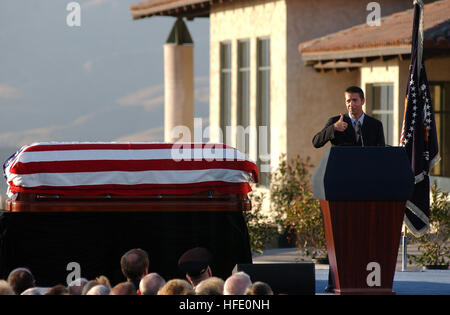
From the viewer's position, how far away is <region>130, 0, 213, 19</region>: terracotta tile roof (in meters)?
20.9

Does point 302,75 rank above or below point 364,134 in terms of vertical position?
above

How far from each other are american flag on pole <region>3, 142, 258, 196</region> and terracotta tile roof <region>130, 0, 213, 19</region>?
12.3 meters

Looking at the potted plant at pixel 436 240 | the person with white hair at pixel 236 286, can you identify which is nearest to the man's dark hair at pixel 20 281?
the person with white hair at pixel 236 286

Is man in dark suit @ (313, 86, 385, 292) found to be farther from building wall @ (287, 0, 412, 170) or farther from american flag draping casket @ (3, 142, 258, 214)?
building wall @ (287, 0, 412, 170)

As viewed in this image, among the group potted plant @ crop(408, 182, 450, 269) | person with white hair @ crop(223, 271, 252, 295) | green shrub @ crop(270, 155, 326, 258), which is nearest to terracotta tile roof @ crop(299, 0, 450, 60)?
green shrub @ crop(270, 155, 326, 258)

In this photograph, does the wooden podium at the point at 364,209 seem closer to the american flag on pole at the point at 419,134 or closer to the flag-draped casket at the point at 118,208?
the flag-draped casket at the point at 118,208

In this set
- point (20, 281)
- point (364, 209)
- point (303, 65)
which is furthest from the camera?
point (303, 65)

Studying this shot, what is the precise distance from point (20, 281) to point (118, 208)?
5.94ft

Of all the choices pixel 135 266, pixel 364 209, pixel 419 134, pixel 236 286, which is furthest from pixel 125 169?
pixel 419 134

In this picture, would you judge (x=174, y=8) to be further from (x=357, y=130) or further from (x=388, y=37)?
(x=357, y=130)

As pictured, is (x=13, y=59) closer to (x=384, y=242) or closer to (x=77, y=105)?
(x=77, y=105)

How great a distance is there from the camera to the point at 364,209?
6934 millimetres

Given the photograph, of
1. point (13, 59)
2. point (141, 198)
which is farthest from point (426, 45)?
point (13, 59)
